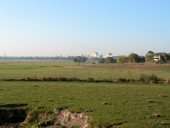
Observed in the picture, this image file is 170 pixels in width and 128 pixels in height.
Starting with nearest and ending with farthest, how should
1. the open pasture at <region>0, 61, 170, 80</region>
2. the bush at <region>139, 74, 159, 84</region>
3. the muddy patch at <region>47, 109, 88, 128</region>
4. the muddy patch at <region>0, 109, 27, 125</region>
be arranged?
the muddy patch at <region>47, 109, 88, 128</region>, the muddy patch at <region>0, 109, 27, 125</region>, the bush at <region>139, 74, 159, 84</region>, the open pasture at <region>0, 61, 170, 80</region>

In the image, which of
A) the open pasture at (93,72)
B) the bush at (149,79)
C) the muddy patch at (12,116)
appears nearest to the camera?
the muddy patch at (12,116)

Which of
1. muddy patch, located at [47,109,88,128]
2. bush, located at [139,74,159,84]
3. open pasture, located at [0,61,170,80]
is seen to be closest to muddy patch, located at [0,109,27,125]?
muddy patch, located at [47,109,88,128]

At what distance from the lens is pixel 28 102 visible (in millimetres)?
15555

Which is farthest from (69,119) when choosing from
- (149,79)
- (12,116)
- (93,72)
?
(93,72)

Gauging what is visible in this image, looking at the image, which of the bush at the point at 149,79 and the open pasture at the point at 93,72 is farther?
the open pasture at the point at 93,72

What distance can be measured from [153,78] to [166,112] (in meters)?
20.5

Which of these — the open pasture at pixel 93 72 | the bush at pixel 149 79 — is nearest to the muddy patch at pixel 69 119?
the bush at pixel 149 79

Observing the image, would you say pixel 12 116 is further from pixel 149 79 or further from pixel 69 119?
pixel 149 79

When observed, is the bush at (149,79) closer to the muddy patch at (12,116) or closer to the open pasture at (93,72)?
the open pasture at (93,72)

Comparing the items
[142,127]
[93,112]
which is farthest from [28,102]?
[142,127]

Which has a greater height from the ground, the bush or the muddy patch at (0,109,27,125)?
the bush

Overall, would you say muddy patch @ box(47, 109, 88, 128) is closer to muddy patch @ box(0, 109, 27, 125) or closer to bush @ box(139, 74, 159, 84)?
muddy patch @ box(0, 109, 27, 125)

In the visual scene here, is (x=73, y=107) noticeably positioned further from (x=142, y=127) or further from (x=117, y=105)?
(x=142, y=127)

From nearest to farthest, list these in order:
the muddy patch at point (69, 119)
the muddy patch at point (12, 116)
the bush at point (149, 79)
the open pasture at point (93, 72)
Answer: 1. the muddy patch at point (69, 119)
2. the muddy patch at point (12, 116)
3. the bush at point (149, 79)
4. the open pasture at point (93, 72)
